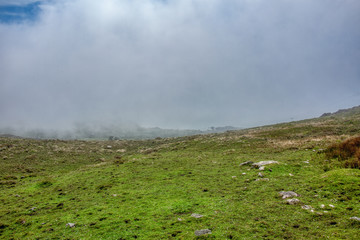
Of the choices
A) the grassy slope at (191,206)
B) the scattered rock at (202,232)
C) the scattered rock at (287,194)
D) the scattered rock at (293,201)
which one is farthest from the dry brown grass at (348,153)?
the scattered rock at (202,232)

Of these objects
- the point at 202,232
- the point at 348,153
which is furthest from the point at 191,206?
the point at 348,153

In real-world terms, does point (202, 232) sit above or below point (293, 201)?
below

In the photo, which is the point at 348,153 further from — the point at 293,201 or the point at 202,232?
the point at 202,232

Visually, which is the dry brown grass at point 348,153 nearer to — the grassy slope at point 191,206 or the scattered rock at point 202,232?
the grassy slope at point 191,206

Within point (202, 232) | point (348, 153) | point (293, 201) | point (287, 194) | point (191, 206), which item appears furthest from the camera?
point (348, 153)

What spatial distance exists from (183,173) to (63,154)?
54.5 metres

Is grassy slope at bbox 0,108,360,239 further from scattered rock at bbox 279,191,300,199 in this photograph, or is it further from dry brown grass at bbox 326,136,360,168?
dry brown grass at bbox 326,136,360,168

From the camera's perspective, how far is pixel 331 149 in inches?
1093

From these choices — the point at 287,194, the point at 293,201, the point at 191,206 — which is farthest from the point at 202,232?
the point at 287,194

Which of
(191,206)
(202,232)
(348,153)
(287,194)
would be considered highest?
(348,153)

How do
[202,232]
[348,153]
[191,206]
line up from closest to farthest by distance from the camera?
[202,232] → [191,206] → [348,153]

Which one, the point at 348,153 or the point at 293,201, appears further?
the point at 348,153

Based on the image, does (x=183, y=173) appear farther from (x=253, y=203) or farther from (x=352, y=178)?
(x=352, y=178)

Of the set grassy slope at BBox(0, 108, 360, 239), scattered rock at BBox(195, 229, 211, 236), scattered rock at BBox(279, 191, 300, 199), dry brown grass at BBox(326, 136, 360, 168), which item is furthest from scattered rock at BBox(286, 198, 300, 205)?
dry brown grass at BBox(326, 136, 360, 168)
